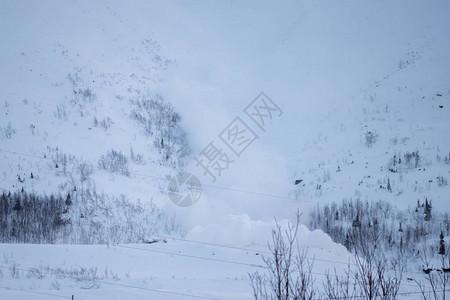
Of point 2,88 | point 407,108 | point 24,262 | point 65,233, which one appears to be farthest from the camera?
point 407,108

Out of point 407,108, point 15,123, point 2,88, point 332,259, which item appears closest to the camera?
point 332,259

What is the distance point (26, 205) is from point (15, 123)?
17486 millimetres

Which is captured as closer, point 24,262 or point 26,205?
point 24,262

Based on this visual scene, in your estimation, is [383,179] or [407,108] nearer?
[383,179]

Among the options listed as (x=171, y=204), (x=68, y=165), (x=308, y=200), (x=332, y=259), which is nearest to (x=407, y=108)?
(x=308, y=200)

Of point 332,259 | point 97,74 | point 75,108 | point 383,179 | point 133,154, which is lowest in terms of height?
point 332,259

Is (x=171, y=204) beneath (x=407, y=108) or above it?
beneath

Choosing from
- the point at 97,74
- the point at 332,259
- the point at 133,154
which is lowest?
the point at 332,259

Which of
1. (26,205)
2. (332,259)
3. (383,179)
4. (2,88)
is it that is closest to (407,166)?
(383,179)

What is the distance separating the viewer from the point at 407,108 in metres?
63.7

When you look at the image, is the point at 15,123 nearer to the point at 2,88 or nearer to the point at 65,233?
the point at 2,88

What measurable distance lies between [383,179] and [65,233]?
43.4 m

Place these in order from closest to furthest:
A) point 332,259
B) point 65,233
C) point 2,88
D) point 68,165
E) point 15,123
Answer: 1. point 332,259
2. point 65,233
3. point 68,165
4. point 15,123
5. point 2,88

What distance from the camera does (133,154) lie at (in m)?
60.1
